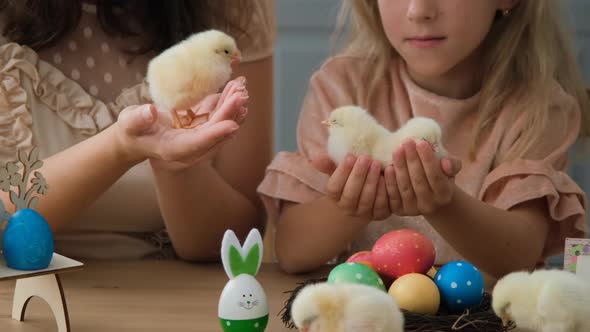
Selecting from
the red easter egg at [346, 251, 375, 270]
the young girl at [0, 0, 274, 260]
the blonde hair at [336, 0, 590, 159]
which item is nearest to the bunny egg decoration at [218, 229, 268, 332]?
the red easter egg at [346, 251, 375, 270]

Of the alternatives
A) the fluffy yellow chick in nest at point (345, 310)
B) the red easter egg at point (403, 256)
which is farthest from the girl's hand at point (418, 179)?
the fluffy yellow chick in nest at point (345, 310)

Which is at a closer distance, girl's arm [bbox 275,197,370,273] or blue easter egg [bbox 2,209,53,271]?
blue easter egg [bbox 2,209,53,271]

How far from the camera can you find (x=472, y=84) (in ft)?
5.07

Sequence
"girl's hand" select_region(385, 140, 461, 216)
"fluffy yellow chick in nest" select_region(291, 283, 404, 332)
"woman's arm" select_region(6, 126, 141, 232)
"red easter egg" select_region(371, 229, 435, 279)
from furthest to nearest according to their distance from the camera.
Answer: "woman's arm" select_region(6, 126, 141, 232) → "girl's hand" select_region(385, 140, 461, 216) → "red easter egg" select_region(371, 229, 435, 279) → "fluffy yellow chick in nest" select_region(291, 283, 404, 332)

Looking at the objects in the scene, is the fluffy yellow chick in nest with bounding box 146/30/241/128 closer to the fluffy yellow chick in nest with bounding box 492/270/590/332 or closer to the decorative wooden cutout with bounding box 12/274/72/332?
the decorative wooden cutout with bounding box 12/274/72/332

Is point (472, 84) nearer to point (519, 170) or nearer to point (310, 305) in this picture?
point (519, 170)

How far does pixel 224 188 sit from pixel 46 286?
0.50 metres

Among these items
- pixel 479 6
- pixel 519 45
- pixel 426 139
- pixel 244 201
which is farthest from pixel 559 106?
pixel 244 201

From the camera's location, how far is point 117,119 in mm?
1416

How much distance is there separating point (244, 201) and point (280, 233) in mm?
100

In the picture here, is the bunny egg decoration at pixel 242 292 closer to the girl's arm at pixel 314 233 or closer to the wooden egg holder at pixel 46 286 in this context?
the wooden egg holder at pixel 46 286

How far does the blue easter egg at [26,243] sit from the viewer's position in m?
0.94

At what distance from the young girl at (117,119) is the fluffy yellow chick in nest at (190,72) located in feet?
0.65

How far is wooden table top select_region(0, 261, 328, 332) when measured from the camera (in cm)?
104
